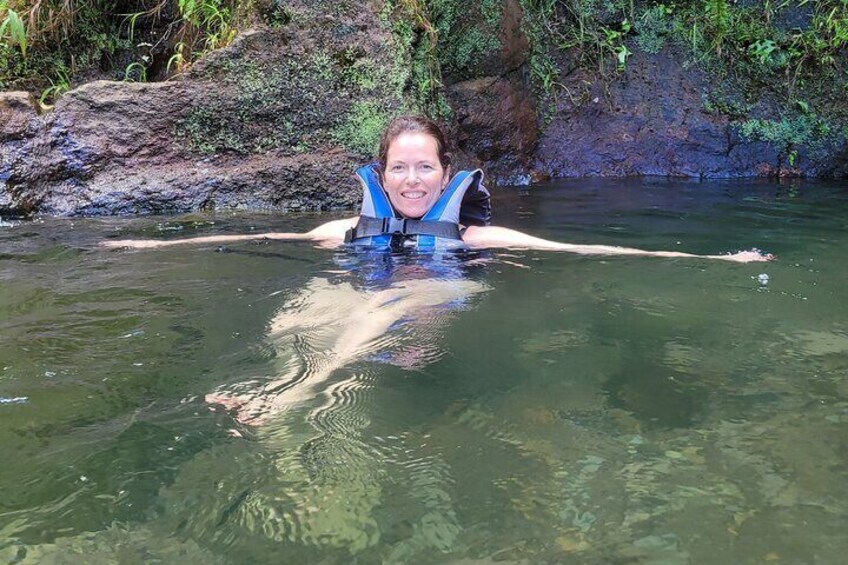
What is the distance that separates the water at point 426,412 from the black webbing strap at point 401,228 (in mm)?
251

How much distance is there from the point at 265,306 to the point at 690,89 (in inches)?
265

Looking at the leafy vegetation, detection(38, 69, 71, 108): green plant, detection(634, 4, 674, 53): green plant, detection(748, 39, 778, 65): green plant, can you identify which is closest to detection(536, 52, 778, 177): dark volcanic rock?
detection(634, 4, 674, 53): green plant

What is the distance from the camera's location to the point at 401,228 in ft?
13.0

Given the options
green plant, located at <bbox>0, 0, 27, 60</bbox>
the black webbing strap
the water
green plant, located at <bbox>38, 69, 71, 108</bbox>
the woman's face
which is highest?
green plant, located at <bbox>0, 0, 27, 60</bbox>

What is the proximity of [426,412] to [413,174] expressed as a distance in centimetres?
220

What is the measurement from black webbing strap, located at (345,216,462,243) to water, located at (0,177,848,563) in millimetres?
251

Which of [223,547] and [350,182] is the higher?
[350,182]

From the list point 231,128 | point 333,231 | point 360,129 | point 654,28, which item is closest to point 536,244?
point 333,231

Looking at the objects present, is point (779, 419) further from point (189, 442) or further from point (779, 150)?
point (779, 150)

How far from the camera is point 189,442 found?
5.72 feet

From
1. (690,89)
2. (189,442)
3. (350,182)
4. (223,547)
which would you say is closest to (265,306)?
(189,442)

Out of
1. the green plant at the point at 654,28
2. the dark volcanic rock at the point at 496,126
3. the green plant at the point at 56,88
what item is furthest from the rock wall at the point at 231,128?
the green plant at the point at 654,28

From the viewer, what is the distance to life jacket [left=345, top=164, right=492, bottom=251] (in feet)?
12.8

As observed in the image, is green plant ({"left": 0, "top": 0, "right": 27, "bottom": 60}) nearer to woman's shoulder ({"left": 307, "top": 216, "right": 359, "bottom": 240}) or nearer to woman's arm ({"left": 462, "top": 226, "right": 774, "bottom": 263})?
woman's shoulder ({"left": 307, "top": 216, "right": 359, "bottom": 240})
